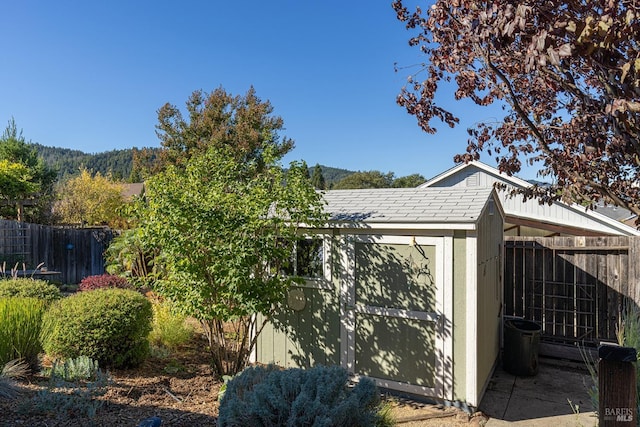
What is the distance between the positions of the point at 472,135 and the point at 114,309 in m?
5.00

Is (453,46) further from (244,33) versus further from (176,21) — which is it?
(244,33)

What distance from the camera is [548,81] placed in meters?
3.20

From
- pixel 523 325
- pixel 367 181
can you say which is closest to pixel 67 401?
pixel 523 325

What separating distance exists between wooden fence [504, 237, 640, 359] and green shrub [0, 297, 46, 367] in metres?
7.51

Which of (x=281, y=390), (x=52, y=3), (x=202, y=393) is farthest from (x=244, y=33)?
(x=281, y=390)

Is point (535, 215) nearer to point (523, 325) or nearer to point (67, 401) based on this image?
point (523, 325)

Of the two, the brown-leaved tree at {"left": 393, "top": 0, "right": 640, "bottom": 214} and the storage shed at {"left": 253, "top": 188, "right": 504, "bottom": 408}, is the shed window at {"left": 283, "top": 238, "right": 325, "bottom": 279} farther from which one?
the brown-leaved tree at {"left": 393, "top": 0, "right": 640, "bottom": 214}

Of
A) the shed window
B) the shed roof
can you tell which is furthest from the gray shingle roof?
the shed window

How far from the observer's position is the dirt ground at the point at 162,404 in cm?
322

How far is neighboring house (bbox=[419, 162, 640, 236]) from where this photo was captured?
9688mm

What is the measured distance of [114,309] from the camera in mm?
5004

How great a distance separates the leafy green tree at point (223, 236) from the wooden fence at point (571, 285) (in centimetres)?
440

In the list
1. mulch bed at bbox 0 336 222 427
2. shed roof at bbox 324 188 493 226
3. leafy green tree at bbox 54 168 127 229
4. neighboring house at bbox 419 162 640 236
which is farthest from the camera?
leafy green tree at bbox 54 168 127 229

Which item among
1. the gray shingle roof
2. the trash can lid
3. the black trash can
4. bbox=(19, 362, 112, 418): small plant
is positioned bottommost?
the black trash can
